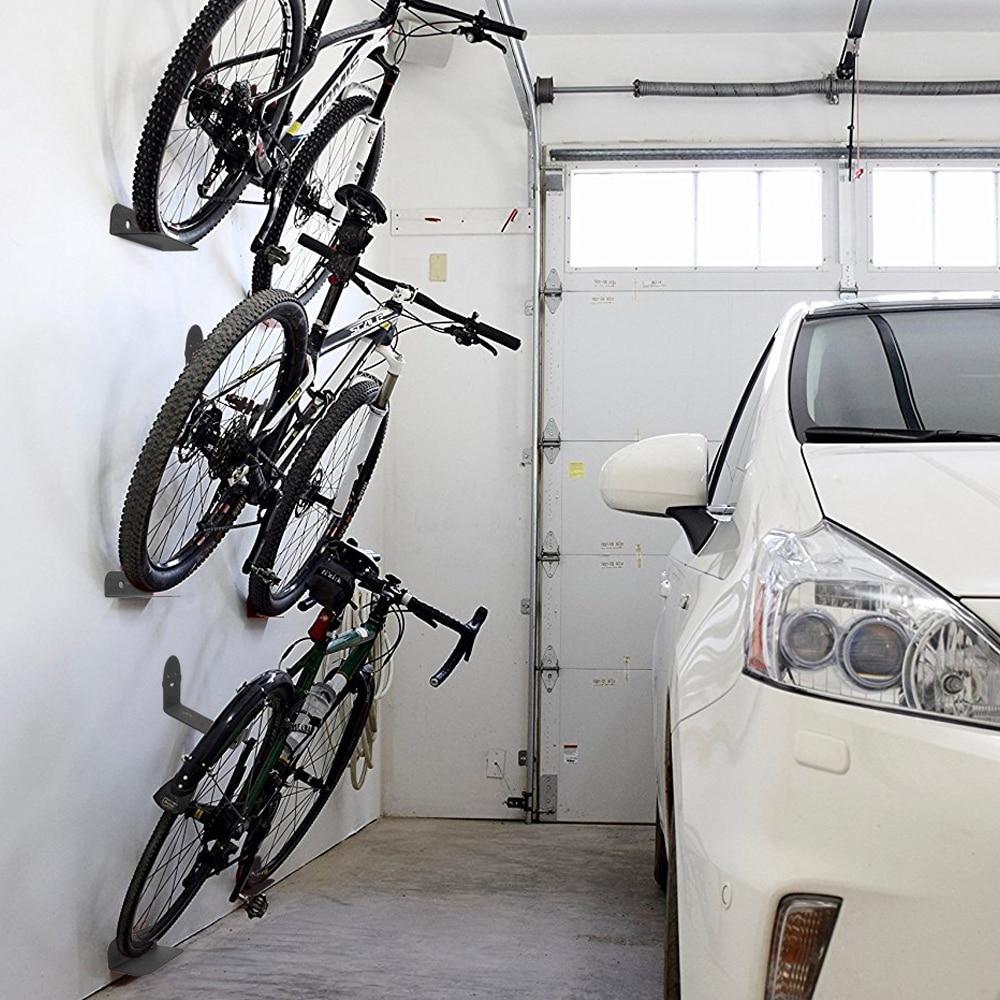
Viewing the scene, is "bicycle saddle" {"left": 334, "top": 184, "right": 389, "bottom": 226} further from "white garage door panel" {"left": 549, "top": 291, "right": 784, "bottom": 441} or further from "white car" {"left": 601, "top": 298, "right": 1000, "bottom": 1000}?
"white garage door panel" {"left": 549, "top": 291, "right": 784, "bottom": 441}

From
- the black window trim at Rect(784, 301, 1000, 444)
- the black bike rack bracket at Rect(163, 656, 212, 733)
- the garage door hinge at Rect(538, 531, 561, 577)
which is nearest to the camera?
the black window trim at Rect(784, 301, 1000, 444)

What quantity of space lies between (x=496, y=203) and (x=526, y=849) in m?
2.58

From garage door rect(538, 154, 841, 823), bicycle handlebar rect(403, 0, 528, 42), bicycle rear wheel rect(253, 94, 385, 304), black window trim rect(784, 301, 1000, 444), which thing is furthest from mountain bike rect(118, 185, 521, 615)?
garage door rect(538, 154, 841, 823)

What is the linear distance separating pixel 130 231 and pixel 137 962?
153 centimetres

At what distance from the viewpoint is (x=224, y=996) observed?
2.38 meters

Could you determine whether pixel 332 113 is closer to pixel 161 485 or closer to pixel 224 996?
pixel 161 485

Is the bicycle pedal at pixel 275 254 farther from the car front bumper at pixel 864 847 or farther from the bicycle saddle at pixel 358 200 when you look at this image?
the car front bumper at pixel 864 847

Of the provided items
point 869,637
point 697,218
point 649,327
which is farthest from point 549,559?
point 869,637

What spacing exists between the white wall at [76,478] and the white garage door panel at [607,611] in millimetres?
2219

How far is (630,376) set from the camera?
4.83 meters

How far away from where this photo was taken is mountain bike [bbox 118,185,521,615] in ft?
7.52

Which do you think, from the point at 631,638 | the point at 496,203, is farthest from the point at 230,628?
the point at 496,203

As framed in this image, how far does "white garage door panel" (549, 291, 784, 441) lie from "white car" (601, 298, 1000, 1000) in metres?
3.26

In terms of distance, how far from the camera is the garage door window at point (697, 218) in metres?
4.88
